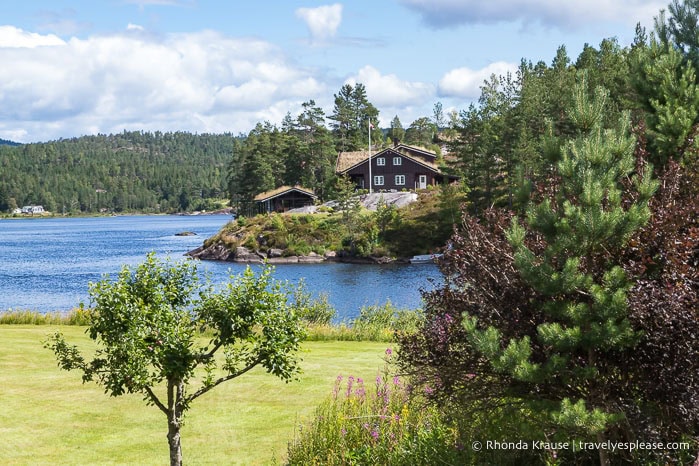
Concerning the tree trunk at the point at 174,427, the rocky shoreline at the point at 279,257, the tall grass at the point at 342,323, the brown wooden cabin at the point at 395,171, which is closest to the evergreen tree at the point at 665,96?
the tree trunk at the point at 174,427

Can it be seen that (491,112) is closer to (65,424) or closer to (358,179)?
(358,179)

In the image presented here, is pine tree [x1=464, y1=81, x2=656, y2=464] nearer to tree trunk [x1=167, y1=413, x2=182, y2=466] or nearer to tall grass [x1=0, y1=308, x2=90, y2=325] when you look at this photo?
tree trunk [x1=167, y1=413, x2=182, y2=466]

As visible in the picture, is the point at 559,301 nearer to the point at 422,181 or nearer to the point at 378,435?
the point at 378,435

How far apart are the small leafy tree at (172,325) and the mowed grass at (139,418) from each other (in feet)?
7.06

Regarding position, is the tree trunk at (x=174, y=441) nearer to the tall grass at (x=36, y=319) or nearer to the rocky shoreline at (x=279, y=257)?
the tall grass at (x=36, y=319)

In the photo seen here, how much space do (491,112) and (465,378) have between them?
358 ft

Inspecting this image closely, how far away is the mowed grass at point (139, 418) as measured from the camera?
40.7ft

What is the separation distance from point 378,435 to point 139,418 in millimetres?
5844

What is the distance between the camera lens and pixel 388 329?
2612cm

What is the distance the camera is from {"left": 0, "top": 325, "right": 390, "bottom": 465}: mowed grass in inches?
488

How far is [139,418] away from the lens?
14320 millimetres

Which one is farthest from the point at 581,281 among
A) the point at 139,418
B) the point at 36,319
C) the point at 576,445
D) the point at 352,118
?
the point at 352,118

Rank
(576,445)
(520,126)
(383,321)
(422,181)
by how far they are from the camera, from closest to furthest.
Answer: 1. (576,445)
2. (383,321)
3. (520,126)
4. (422,181)

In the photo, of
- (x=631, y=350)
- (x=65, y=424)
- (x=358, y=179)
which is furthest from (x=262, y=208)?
(x=631, y=350)
